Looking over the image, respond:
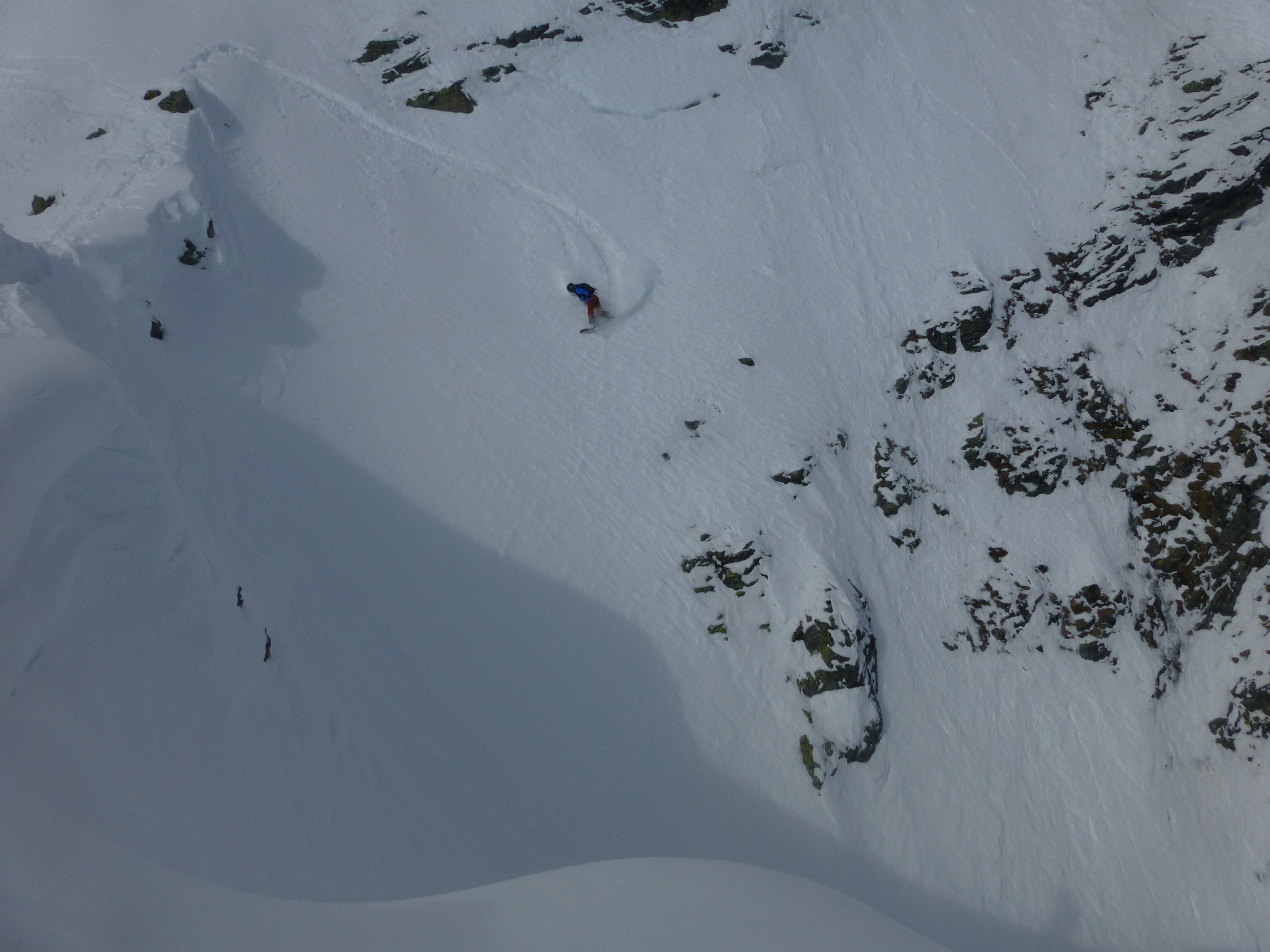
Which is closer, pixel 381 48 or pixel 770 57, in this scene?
pixel 381 48

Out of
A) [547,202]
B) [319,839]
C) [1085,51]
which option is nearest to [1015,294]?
[1085,51]

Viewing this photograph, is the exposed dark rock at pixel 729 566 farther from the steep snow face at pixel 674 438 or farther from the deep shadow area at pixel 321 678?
the deep shadow area at pixel 321 678

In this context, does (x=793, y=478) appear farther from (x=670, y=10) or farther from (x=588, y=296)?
(x=670, y=10)

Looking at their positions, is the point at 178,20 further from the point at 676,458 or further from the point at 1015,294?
the point at 1015,294

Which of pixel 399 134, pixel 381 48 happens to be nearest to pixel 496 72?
pixel 381 48

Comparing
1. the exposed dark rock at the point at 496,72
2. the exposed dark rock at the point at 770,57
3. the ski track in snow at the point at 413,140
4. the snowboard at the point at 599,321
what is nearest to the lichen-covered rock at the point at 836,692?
the snowboard at the point at 599,321

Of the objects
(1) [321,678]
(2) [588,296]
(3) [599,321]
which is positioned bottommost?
(1) [321,678]
